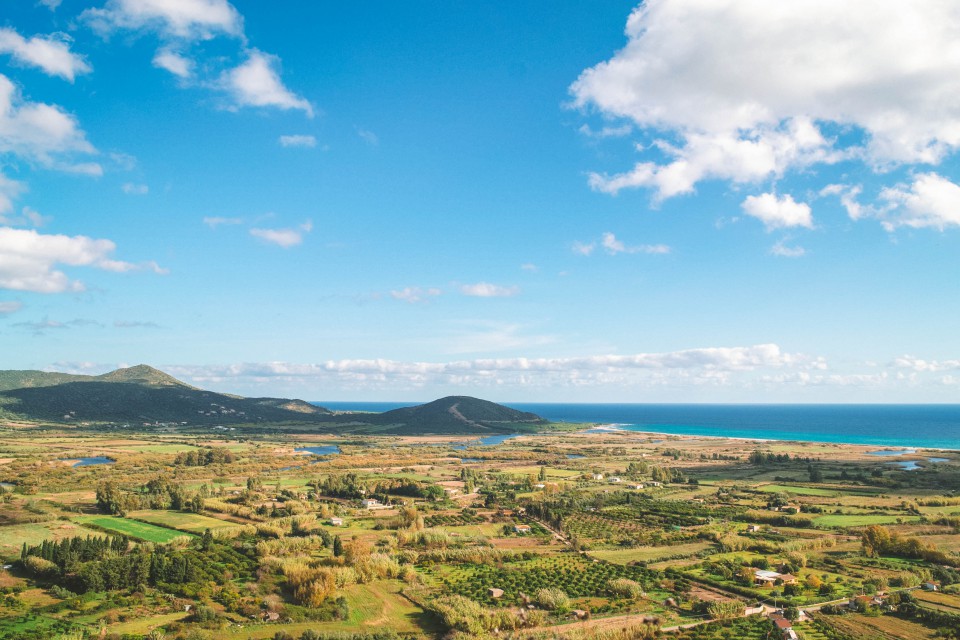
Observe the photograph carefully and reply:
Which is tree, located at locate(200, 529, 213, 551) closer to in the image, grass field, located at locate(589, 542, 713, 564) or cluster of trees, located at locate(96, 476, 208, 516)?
cluster of trees, located at locate(96, 476, 208, 516)

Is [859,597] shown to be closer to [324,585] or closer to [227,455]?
[324,585]

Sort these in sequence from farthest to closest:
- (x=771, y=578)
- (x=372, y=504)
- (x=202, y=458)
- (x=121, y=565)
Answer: (x=202, y=458), (x=372, y=504), (x=771, y=578), (x=121, y=565)

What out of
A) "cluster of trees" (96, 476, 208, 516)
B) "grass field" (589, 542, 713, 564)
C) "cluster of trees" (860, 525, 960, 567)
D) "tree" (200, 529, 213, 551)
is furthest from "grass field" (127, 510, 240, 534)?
"cluster of trees" (860, 525, 960, 567)

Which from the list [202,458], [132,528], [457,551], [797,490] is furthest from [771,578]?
[202,458]

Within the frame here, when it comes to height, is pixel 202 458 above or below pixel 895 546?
below

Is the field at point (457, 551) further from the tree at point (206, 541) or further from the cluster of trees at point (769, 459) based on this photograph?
the cluster of trees at point (769, 459)

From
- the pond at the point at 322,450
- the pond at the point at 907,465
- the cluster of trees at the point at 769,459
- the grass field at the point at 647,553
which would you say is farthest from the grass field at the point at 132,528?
the pond at the point at 907,465

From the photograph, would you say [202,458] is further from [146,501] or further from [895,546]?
[895,546]
